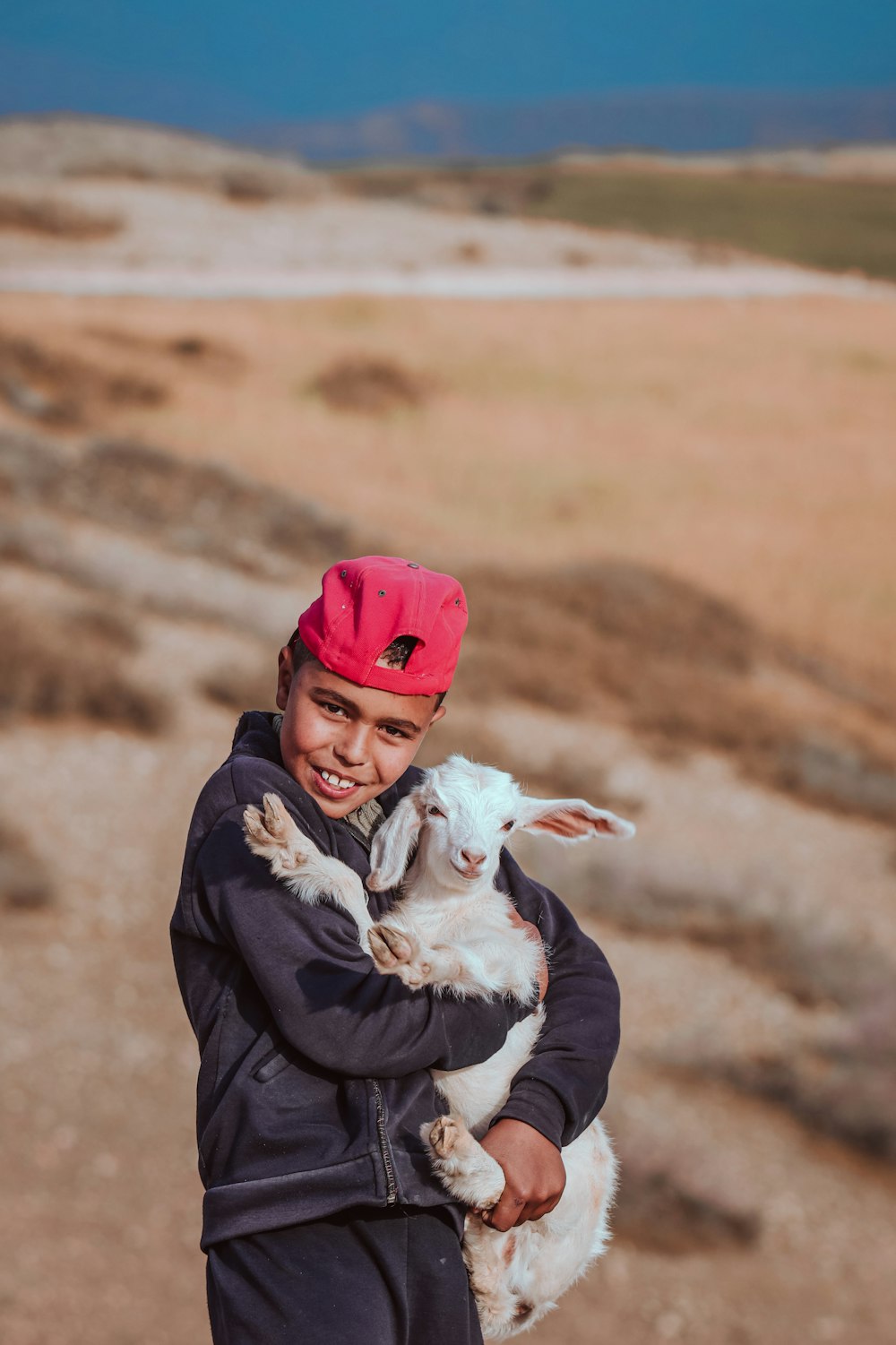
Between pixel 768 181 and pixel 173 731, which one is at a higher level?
pixel 768 181

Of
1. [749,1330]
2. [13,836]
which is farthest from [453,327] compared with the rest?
[749,1330]

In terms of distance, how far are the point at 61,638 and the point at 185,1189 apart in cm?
735

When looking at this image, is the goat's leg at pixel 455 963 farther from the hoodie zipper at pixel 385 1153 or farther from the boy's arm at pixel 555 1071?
the hoodie zipper at pixel 385 1153

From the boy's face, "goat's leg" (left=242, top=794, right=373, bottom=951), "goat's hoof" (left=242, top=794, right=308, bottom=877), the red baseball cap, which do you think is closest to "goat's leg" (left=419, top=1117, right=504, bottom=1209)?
"goat's leg" (left=242, top=794, right=373, bottom=951)

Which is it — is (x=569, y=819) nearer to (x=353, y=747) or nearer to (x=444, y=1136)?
(x=353, y=747)

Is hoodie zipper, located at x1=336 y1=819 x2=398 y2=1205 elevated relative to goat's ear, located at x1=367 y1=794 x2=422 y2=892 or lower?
lower

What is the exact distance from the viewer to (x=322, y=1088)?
197 centimetres

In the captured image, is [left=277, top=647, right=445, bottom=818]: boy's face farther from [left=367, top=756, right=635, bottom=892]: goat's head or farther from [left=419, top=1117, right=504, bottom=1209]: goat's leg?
[left=419, top=1117, right=504, bottom=1209]: goat's leg

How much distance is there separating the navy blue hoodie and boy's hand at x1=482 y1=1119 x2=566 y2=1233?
28 mm

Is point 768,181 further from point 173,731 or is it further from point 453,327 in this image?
point 173,731

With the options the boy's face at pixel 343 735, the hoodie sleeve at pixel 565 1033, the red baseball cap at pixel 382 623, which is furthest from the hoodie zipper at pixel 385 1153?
the red baseball cap at pixel 382 623

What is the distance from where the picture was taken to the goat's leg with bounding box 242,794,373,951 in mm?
1935

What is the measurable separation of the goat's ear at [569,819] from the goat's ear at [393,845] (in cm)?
25

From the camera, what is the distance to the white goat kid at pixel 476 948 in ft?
6.40
